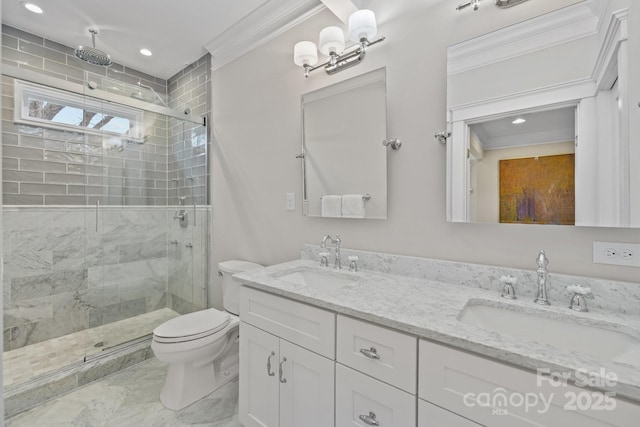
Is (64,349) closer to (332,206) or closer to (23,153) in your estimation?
(23,153)

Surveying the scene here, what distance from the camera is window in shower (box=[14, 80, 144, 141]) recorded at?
2246 millimetres

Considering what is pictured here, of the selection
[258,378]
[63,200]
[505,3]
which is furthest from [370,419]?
[63,200]

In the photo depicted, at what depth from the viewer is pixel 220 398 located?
1.82 metres

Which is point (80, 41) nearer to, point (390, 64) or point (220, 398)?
point (390, 64)

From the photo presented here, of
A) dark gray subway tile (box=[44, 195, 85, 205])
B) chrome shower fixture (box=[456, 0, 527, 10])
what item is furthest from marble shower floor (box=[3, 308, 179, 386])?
chrome shower fixture (box=[456, 0, 527, 10])

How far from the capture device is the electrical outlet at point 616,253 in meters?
1.01

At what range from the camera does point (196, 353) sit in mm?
1730

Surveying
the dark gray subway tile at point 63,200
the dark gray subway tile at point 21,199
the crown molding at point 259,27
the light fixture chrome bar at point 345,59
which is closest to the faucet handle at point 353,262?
the light fixture chrome bar at point 345,59

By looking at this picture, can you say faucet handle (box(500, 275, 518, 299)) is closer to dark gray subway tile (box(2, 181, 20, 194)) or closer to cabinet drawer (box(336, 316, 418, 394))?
cabinet drawer (box(336, 316, 418, 394))

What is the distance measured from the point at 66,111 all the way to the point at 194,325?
2.07 meters

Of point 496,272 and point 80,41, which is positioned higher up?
point 80,41

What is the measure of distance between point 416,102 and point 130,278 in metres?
2.76

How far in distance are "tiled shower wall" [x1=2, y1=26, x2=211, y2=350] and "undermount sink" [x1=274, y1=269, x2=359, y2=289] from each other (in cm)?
143

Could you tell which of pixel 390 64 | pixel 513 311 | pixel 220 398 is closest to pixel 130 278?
pixel 220 398
